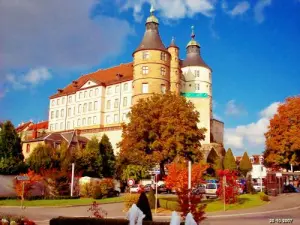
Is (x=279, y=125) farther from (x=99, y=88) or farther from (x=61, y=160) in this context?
(x=99, y=88)

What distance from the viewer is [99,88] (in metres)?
93.4

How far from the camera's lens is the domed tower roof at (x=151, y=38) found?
266 feet

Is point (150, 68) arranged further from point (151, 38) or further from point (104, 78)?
point (104, 78)

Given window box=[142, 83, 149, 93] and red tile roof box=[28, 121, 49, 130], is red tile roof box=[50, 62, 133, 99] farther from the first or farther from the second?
window box=[142, 83, 149, 93]

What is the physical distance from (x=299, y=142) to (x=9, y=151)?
107 ft

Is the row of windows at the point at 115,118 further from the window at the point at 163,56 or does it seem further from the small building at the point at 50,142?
the small building at the point at 50,142

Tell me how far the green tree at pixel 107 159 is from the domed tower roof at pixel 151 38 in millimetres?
30007

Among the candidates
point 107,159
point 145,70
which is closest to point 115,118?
point 145,70

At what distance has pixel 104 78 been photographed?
96.9 meters

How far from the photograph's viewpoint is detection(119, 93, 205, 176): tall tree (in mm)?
42188

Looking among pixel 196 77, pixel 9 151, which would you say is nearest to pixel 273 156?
pixel 9 151

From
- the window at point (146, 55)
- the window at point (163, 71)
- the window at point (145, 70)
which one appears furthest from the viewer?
the window at point (163, 71)

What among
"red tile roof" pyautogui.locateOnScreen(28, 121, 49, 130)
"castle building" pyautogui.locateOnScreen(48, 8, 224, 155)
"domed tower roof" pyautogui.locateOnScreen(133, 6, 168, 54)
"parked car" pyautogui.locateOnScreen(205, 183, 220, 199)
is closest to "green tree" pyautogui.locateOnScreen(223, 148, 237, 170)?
"castle building" pyautogui.locateOnScreen(48, 8, 224, 155)

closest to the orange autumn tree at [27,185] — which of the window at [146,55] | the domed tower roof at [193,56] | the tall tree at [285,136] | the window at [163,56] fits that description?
the tall tree at [285,136]
